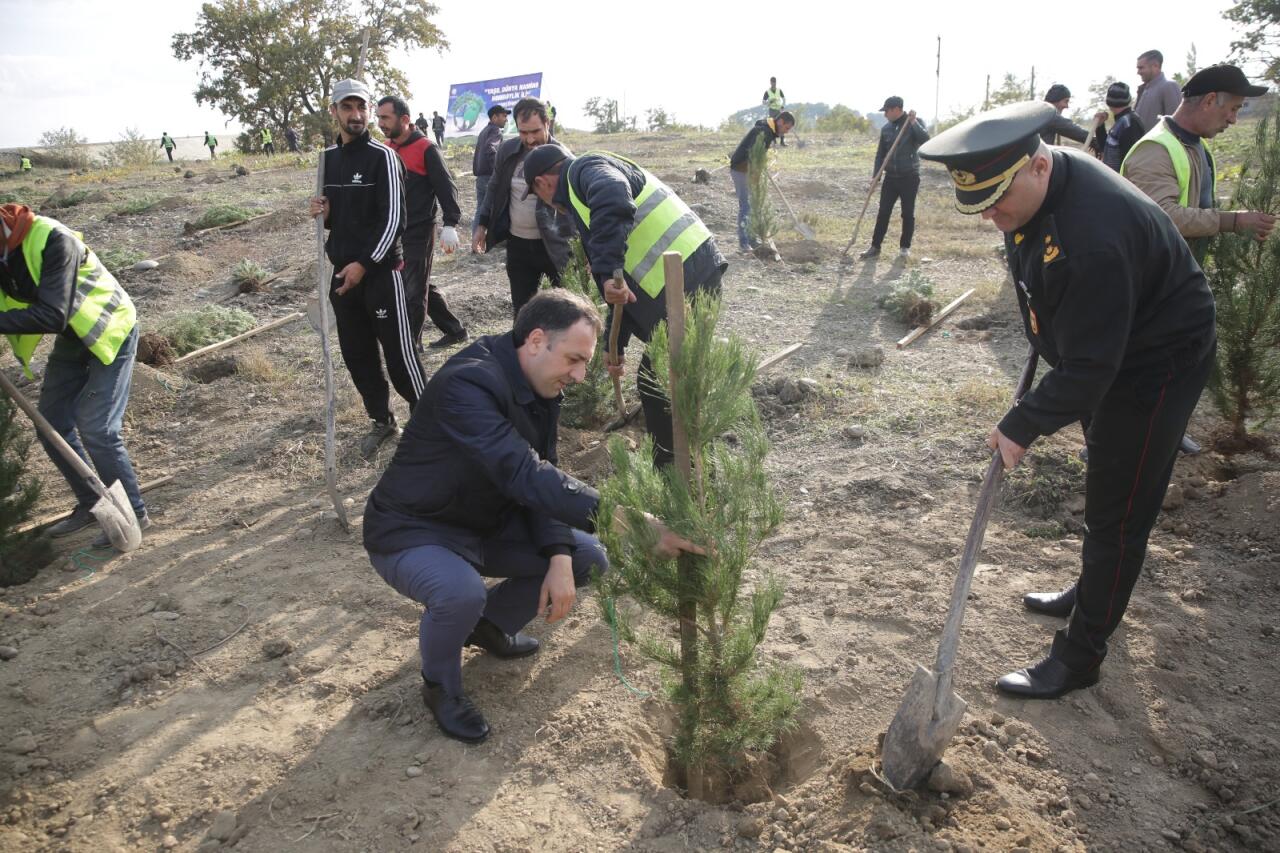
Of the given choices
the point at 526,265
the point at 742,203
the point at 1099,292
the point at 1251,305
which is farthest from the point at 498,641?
the point at 742,203

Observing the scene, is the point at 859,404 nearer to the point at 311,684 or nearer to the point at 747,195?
the point at 311,684

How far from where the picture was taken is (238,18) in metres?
29.9

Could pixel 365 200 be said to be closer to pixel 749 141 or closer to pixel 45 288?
pixel 45 288

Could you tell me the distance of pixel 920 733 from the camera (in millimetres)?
2324

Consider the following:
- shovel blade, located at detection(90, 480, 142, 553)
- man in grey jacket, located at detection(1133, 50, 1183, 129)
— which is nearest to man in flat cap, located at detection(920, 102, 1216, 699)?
shovel blade, located at detection(90, 480, 142, 553)

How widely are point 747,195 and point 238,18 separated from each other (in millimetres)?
28571

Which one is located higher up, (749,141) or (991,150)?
(749,141)

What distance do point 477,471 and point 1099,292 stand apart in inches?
77.7

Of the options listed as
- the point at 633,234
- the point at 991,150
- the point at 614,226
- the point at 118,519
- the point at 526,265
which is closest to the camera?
the point at 991,150

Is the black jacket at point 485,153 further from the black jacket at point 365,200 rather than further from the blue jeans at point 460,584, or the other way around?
→ the blue jeans at point 460,584

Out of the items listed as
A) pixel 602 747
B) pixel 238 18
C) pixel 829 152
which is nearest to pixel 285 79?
pixel 238 18

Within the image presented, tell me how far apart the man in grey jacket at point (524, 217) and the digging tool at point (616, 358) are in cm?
101

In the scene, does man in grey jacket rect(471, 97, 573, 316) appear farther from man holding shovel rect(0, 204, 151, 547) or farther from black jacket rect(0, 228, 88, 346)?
black jacket rect(0, 228, 88, 346)

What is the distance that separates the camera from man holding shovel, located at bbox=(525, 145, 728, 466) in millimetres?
3494
